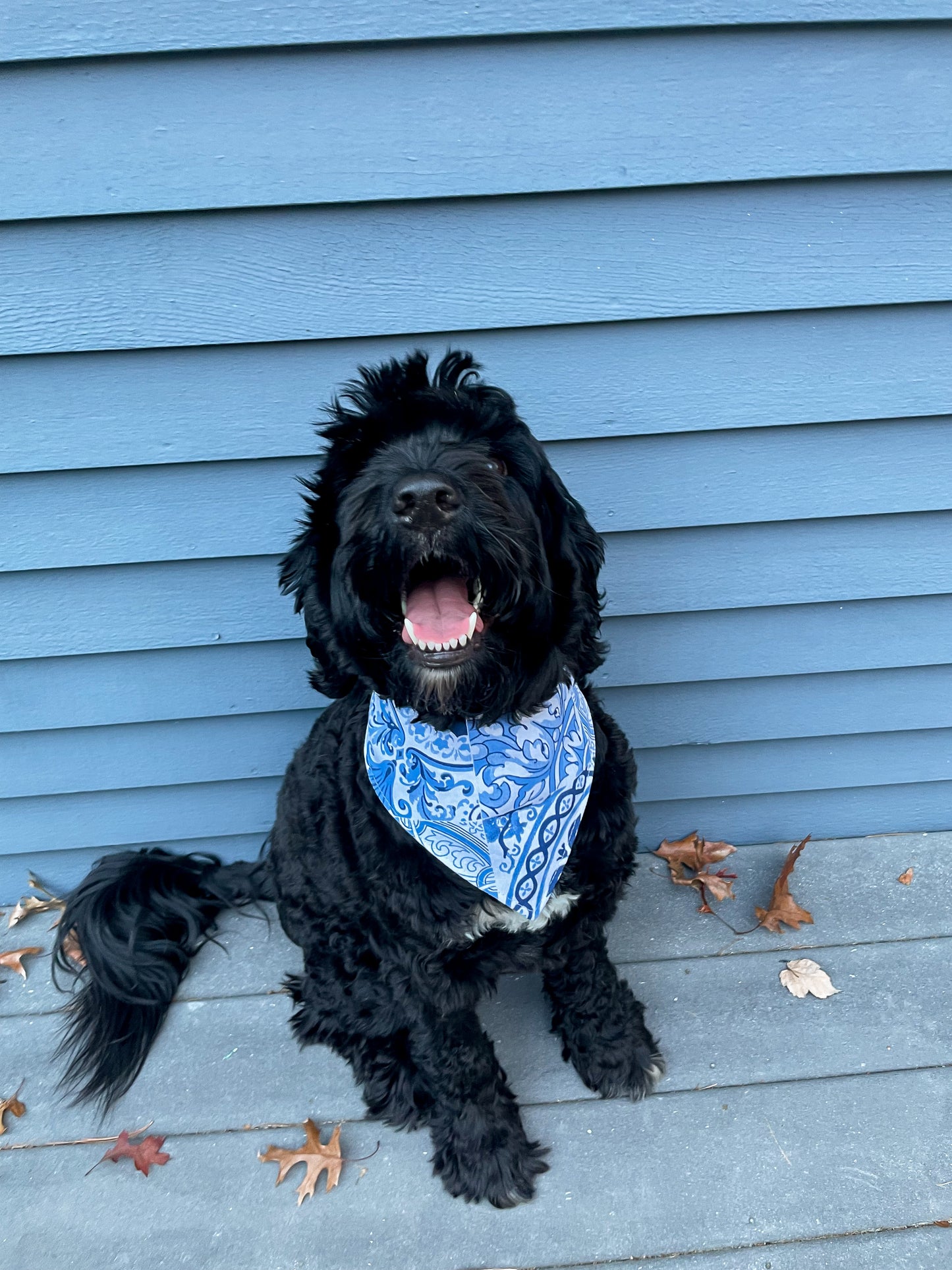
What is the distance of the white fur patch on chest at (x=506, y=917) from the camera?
153 cm

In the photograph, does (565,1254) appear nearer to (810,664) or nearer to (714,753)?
(714,753)

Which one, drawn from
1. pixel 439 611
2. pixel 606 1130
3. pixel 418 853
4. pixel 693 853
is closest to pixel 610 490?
pixel 439 611

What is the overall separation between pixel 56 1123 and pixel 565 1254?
1225 millimetres

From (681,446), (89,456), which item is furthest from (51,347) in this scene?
(681,446)

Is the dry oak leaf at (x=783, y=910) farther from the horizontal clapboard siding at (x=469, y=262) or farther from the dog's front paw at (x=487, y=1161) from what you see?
the horizontal clapboard siding at (x=469, y=262)

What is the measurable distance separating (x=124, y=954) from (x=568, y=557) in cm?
157

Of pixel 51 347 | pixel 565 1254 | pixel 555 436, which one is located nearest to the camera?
pixel 565 1254

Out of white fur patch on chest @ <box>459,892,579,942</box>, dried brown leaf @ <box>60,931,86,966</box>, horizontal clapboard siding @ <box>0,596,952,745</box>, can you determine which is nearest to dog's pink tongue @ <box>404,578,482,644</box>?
white fur patch on chest @ <box>459,892,579,942</box>

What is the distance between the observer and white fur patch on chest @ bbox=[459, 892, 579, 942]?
1534 mm

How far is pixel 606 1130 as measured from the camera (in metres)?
1.74

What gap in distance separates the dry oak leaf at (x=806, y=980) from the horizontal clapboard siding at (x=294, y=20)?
2.25 m

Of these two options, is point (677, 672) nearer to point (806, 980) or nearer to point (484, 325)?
point (806, 980)

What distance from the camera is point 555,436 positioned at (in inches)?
75.6

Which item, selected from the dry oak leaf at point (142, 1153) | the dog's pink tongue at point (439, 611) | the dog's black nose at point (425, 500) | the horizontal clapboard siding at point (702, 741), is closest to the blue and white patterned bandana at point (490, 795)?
the dog's pink tongue at point (439, 611)
